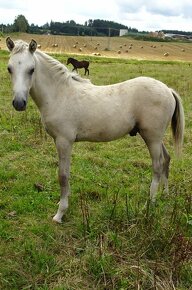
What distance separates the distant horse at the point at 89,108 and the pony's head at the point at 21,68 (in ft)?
0.82

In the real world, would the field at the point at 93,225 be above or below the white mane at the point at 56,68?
below

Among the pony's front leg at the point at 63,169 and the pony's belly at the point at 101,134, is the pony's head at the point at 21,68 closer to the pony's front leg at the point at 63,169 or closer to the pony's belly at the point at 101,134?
the pony's front leg at the point at 63,169

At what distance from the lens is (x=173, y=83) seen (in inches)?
514

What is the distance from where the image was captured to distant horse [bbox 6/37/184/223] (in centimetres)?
416

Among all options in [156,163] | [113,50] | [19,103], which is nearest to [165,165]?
[156,163]

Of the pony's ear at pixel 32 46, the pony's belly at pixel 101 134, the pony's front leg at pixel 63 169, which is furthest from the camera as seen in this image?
the pony's belly at pixel 101 134

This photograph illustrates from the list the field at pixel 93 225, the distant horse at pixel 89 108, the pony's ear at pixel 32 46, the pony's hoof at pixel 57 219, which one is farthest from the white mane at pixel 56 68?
the pony's hoof at pixel 57 219

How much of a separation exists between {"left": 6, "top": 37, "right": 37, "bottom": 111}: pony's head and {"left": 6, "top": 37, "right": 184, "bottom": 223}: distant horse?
0.25 m

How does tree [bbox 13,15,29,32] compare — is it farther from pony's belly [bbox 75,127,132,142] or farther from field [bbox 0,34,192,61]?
pony's belly [bbox 75,127,132,142]

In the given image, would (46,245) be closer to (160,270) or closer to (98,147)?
(160,270)

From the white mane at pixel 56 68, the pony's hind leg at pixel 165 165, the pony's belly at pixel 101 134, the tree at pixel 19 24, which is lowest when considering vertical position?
the pony's hind leg at pixel 165 165

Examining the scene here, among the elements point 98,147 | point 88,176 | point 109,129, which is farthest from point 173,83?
point 109,129

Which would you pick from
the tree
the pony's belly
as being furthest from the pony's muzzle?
the tree

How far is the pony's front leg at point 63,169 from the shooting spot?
4230mm
